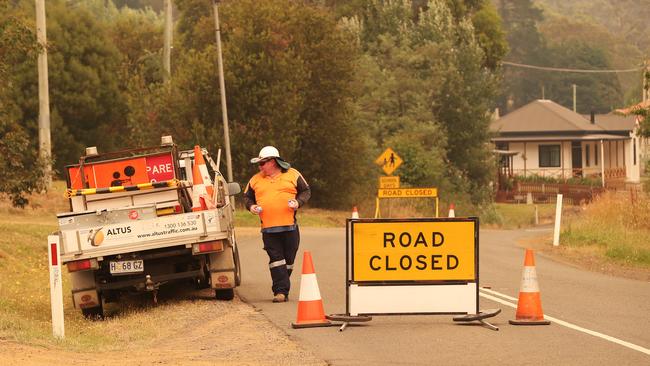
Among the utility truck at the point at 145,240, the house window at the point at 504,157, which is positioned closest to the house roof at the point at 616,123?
the house window at the point at 504,157

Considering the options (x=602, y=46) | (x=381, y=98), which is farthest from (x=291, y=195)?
(x=602, y=46)

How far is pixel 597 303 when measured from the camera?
1631cm

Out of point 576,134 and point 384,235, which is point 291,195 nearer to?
point 384,235

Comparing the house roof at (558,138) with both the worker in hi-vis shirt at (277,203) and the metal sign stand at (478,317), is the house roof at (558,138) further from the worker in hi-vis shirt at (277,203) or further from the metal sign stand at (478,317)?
the metal sign stand at (478,317)

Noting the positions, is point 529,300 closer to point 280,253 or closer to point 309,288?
point 309,288

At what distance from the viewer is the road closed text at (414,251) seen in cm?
1371

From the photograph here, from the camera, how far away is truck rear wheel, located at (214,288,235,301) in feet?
55.7

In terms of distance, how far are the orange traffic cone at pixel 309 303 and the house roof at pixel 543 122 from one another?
233ft

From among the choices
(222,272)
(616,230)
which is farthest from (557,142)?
(222,272)

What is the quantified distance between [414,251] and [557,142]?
2898 inches

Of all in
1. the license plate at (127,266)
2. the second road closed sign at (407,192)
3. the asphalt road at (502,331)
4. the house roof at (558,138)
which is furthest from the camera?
the house roof at (558,138)

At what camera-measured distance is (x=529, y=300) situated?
13.7 metres

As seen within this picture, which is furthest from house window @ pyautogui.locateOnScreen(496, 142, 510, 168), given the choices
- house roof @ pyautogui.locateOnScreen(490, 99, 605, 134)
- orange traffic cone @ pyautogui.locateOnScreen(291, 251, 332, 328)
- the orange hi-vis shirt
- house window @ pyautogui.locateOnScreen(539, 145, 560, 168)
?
orange traffic cone @ pyautogui.locateOnScreen(291, 251, 332, 328)

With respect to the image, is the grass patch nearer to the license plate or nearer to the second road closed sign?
the second road closed sign
